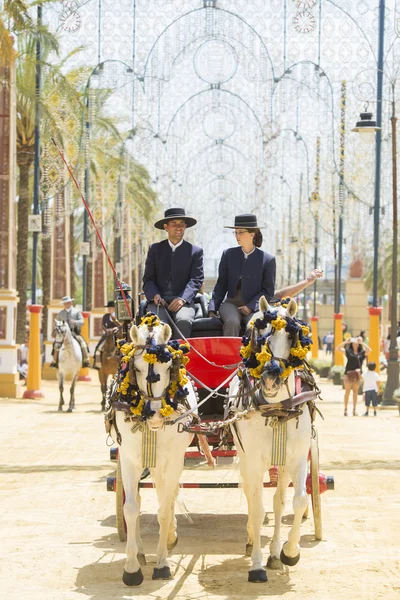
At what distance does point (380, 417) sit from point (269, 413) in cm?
1783

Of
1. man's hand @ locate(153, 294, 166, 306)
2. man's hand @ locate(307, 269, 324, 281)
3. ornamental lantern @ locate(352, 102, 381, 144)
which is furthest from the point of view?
ornamental lantern @ locate(352, 102, 381, 144)

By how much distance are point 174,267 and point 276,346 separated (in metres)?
2.55

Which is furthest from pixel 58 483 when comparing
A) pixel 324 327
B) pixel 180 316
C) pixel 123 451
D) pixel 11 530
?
pixel 324 327

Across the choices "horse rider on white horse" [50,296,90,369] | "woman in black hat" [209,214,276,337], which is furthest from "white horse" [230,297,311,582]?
"horse rider on white horse" [50,296,90,369]

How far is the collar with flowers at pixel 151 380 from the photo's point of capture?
8062mm

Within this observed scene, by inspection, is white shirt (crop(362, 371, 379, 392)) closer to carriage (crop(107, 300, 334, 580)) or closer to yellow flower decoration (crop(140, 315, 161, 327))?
carriage (crop(107, 300, 334, 580))

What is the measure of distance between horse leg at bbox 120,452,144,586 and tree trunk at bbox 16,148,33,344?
28.6 metres

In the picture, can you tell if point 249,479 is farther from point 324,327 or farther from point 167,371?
point 324,327

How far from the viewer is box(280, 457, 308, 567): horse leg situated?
330 inches

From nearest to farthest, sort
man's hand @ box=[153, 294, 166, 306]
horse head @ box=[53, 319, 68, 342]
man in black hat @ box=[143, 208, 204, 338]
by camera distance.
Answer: man's hand @ box=[153, 294, 166, 306]
man in black hat @ box=[143, 208, 204, 338]
horse head @ box=[53, 319, 68, 342]

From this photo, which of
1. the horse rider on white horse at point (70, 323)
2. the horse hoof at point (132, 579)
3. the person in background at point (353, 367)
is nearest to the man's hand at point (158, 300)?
the horse hoof at point (132, 579)

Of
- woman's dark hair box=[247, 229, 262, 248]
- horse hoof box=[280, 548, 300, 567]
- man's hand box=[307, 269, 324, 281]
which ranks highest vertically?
woman's dark hair box=[247, 229, 262, 248]

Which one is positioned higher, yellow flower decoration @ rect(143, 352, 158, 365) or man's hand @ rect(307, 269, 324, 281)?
man's hand @ rect(307, 269, 324, 281)

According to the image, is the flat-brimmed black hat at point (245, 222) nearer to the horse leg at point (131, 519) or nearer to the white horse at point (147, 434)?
the white horse at point (147, 434)
